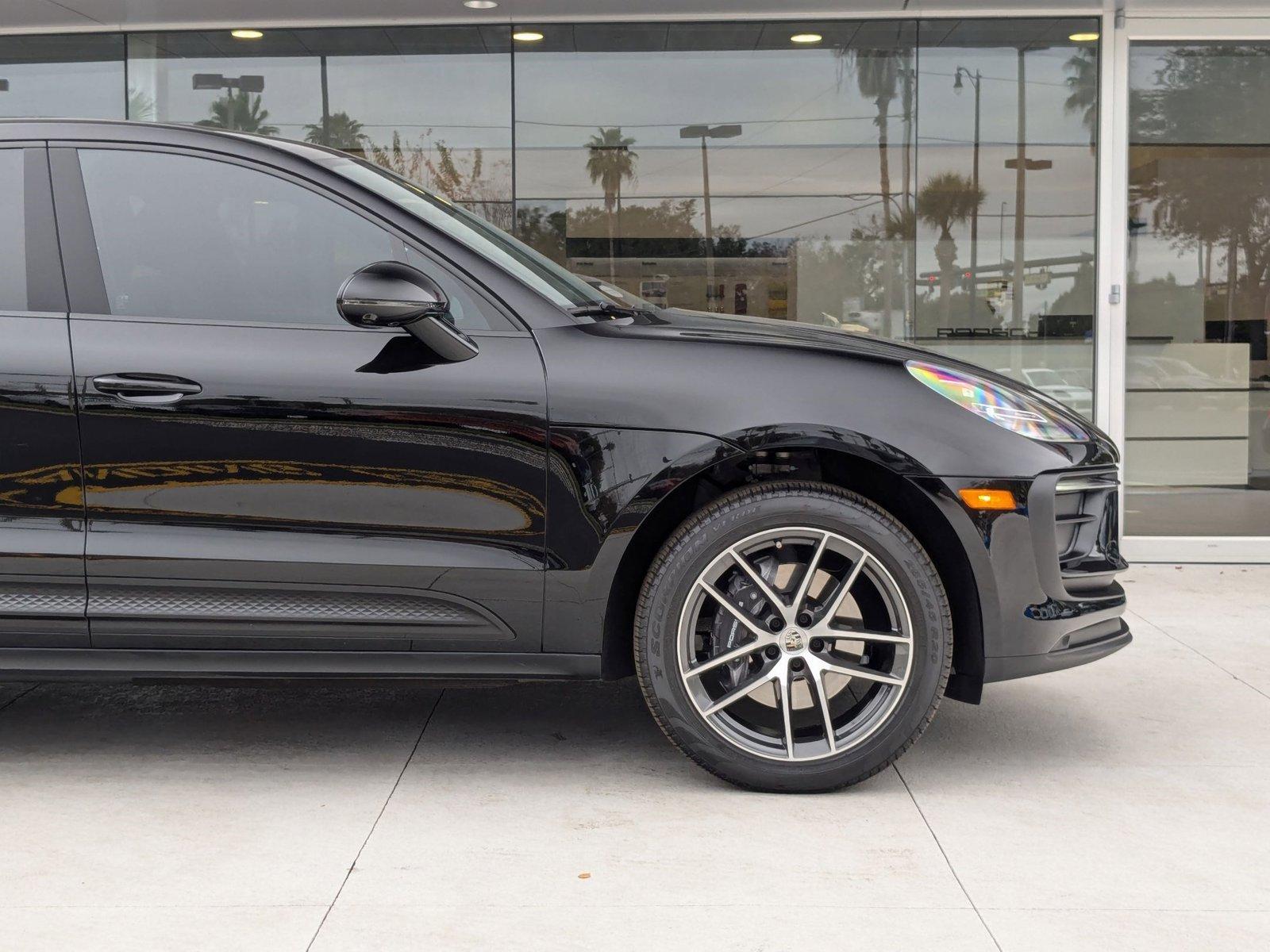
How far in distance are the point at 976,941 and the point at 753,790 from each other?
97 cm

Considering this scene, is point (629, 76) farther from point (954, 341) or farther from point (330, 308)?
point (330, 308)

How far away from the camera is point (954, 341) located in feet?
26.4

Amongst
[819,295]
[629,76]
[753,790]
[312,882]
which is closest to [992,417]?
[753,790]

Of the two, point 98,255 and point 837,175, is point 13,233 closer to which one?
point 98,255

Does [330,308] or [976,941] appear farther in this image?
[330,308]

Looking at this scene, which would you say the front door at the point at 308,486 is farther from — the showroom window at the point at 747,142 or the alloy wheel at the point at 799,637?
the showroom window at the point at 747,142

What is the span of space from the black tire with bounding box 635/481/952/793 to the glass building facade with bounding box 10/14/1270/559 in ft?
15.3

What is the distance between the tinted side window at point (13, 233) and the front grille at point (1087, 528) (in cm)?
291

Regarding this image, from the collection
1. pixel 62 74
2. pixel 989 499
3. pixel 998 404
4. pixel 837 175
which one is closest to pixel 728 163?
pixel 837 175

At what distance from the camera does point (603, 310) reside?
3783 millimetres

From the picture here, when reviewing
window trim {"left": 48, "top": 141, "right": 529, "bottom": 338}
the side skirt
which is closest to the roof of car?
window trim {"left": 48, "top": 141, "right": 529, "bottom": 338}

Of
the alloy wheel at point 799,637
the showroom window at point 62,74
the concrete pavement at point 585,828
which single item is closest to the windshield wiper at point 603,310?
the alloy wheel at point 799,637

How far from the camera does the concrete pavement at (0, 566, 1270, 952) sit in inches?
107

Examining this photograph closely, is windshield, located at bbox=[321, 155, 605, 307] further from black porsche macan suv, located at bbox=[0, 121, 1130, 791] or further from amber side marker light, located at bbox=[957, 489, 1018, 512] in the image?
amber side marker light, located at bbox=[957, 489, 1018, 512]
